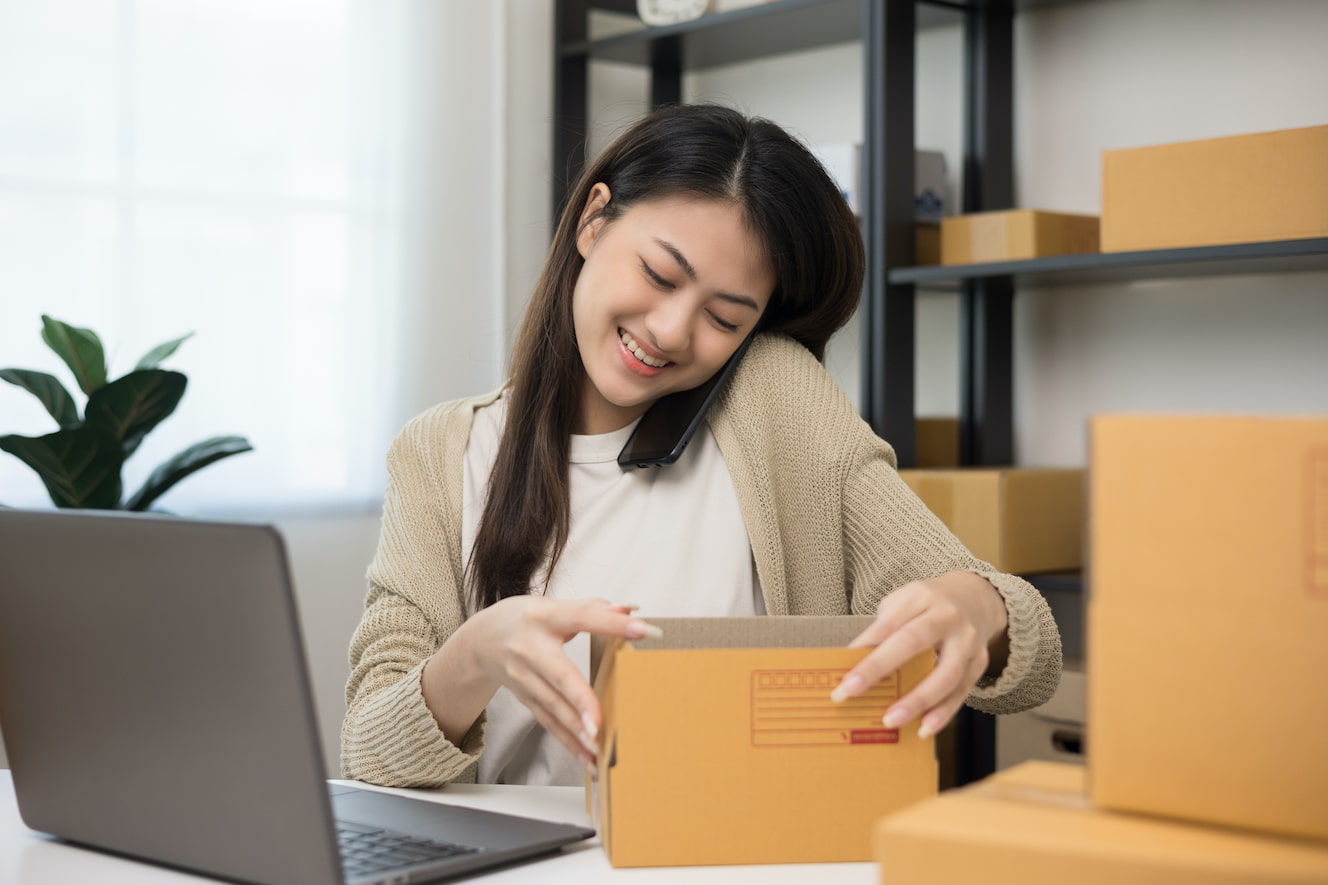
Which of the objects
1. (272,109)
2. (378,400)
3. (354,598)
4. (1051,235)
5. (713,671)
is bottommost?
(354,598)

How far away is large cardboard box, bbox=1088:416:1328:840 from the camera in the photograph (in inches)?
22.2

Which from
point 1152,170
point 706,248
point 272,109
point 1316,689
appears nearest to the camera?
point 1316,689

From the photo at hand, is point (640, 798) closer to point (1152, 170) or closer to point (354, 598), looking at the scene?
point (1152, 170)

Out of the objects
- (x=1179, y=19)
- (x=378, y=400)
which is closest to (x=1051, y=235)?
(x=1179, y=19)

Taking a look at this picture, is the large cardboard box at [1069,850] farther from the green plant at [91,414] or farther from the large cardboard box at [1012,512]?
the green plant at [91,414]

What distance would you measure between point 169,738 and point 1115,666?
1.79 ft

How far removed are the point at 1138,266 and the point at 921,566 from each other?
96cm

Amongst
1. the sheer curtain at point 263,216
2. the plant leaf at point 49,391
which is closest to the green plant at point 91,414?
the plant leaf at point 49,391

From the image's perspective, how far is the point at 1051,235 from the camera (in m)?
2.15

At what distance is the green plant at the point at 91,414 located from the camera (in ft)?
6.41

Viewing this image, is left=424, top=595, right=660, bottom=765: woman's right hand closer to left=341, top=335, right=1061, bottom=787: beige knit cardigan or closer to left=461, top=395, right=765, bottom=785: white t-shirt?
left=341, top=335, right=1061, bottom=787: beige knit cardigan

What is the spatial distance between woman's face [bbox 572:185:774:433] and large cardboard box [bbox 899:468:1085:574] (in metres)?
0.83

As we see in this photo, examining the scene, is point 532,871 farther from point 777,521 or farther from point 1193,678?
point 777,521

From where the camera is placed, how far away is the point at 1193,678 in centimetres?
59
